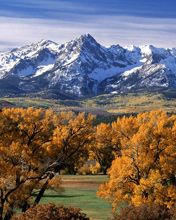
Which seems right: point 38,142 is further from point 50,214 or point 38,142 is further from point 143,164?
point 50,214

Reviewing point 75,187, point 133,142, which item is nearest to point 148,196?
point 133,142

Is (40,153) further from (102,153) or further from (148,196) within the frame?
(102,153)

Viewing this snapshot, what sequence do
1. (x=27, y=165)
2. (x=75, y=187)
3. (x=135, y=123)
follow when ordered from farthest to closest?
(x=75, y=187) → (x=135, y=123) → (x=27, y=165)

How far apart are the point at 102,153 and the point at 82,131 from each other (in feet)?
237

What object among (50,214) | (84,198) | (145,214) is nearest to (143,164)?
(145,214)

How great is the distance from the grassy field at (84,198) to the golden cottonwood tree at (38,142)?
14.2 feet

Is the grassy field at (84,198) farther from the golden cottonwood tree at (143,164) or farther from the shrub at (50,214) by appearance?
the shrub at (50,214)

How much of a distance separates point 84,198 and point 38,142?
27.7 meters

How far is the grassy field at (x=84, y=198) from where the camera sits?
7081cm

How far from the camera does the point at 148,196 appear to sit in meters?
56.0

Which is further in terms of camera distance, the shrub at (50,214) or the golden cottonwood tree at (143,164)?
the golden cottonwood tree at (143,164)

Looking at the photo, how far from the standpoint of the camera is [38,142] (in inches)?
2368

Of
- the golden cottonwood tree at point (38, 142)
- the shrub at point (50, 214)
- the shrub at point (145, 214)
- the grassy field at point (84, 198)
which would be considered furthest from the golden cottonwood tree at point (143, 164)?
the shrub at point (50, 214)

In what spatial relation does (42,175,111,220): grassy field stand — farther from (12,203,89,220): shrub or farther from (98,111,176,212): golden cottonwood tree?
(12,203,89,220): shrub
